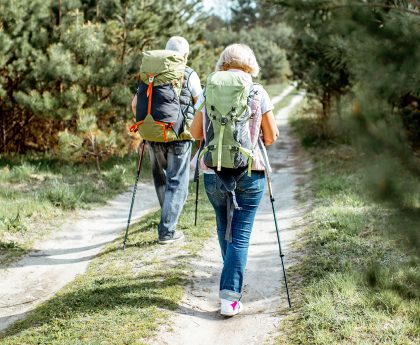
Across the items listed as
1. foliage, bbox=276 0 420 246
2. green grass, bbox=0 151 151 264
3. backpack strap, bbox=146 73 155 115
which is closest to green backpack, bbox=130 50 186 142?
backpack strap, bbox=146 73 155 115

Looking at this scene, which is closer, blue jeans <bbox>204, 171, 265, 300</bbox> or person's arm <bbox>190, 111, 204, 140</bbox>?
blue jeans <bbox>204, 171, 265, 300</bbox>

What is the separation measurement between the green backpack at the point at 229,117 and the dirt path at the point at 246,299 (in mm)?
1309

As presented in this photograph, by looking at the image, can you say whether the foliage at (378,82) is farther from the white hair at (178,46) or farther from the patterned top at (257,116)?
the white hair at (178,46)

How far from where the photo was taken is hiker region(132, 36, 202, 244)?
19.0ft

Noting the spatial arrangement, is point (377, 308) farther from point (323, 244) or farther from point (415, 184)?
point (415, 184)

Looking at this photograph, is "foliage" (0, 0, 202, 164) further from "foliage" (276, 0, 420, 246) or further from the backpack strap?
"foliage" (276, 0, 420, 246)

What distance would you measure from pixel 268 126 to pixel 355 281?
1614 mm

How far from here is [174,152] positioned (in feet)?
19.6

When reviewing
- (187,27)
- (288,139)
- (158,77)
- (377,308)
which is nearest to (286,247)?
(377,308)

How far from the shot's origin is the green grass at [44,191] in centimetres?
676

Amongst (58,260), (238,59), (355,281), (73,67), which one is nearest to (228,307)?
(355,281)

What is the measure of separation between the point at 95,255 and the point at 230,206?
2.60 meters

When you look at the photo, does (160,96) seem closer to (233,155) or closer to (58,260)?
(233,155)

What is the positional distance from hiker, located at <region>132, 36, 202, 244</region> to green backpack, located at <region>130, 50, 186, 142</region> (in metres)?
0.01
